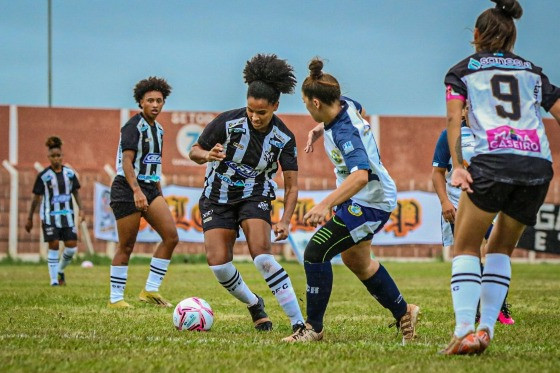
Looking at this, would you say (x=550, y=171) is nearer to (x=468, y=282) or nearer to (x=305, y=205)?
(x=468, y=282)

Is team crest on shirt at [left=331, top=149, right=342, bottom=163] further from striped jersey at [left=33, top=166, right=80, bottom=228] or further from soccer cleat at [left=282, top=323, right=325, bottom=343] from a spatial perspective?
striped jersey at [left=33, top=166, right=80, bottom=228]

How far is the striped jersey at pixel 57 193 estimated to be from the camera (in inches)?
656

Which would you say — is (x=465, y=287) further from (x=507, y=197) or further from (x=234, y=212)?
(x=234, y=212)

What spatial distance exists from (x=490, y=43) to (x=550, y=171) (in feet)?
2.84

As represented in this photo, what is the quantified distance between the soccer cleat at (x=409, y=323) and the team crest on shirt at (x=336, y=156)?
132 cm

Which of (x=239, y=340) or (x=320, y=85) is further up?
(x=320, y=85)

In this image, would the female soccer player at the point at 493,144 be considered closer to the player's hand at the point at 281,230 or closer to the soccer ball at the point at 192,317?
the player's hand at the point at 281,230

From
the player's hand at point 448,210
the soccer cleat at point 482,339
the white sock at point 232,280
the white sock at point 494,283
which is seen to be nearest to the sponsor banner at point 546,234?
the player's hand at point 448,210

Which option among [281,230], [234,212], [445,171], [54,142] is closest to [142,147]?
[234,212]

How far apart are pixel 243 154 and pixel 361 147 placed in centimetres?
154

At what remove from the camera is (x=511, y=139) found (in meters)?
5.81

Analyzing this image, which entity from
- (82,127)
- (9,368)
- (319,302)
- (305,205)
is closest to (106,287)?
(319,302)

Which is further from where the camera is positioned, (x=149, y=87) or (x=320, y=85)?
(x=149, y=87)

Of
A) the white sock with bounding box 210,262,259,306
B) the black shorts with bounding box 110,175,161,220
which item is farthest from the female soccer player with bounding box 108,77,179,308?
the white sock with bounding box 210,262,259,306
